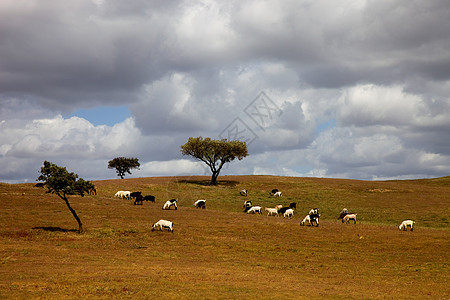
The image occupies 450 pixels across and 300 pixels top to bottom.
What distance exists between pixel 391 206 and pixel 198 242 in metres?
41.5

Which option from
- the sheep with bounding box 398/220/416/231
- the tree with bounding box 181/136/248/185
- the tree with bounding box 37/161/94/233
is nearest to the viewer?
the tree with bounding box 37/161/94/233

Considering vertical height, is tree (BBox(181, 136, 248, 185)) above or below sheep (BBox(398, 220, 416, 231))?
above

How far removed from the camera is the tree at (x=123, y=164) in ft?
427

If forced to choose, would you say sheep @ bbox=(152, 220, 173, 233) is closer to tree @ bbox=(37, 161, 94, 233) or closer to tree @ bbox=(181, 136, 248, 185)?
tree @ bbox=(37, 161, 94, 233)

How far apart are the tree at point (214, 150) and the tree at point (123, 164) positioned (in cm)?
4015

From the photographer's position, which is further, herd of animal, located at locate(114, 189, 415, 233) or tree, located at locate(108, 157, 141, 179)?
tree, located at locate(108, 157, 141, 179)

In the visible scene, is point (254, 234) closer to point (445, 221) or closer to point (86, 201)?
point (86, 201)

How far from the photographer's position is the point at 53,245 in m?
32.1

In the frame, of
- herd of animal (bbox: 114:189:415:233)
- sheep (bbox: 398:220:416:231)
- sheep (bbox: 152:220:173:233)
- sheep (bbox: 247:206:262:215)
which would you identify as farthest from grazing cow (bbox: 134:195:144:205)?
sheep (bbox: 398:220:416:231)

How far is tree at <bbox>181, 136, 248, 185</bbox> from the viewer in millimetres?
95312

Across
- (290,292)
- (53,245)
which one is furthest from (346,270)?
(53,245)

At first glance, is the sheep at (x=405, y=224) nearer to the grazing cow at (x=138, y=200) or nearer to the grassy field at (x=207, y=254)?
the grassy field at (x=207, y=254)

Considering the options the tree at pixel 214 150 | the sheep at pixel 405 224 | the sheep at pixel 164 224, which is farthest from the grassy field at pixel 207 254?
the tree at pixel 214 150

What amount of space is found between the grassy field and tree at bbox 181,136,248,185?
126 feet
